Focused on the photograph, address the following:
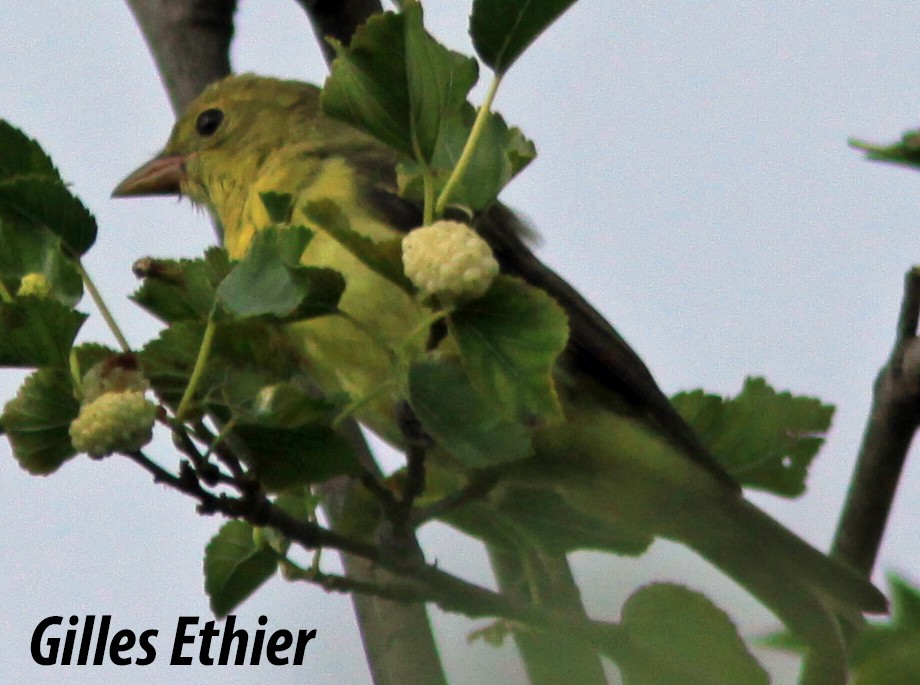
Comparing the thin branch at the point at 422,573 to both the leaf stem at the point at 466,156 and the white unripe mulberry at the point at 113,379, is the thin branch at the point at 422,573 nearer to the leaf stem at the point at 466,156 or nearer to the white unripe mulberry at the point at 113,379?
the white unripe mulberry at the point at 113,379

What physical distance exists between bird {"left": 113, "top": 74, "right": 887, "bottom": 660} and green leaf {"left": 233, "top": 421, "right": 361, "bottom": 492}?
0.77 meters

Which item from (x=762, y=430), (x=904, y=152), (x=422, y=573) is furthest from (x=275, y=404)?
(x=762, y=430)

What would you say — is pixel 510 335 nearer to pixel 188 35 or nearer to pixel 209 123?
pixel 188 35

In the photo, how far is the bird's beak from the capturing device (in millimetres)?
4266

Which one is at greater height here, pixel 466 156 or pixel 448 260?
pixel 466 156

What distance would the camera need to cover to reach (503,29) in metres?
1.72

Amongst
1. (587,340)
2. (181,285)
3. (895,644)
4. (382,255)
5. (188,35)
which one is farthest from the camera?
(587,340)

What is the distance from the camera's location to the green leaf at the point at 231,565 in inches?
A: 85.0

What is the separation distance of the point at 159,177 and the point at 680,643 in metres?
2.98

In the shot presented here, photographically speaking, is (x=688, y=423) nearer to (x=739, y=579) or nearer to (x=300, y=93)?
(x=739, y=579)

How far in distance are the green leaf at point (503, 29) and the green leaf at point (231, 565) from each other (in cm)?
90

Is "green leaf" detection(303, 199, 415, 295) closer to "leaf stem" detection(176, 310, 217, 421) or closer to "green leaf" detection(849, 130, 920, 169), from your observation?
"leaf stem" detection(176, 310, 217, 421)

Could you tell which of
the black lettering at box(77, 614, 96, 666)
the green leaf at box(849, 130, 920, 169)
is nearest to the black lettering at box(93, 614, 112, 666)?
the black lettering at box(77, 614, 96, 666)

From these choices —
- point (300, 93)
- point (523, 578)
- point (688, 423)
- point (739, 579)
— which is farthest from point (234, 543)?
point (300, 93)
